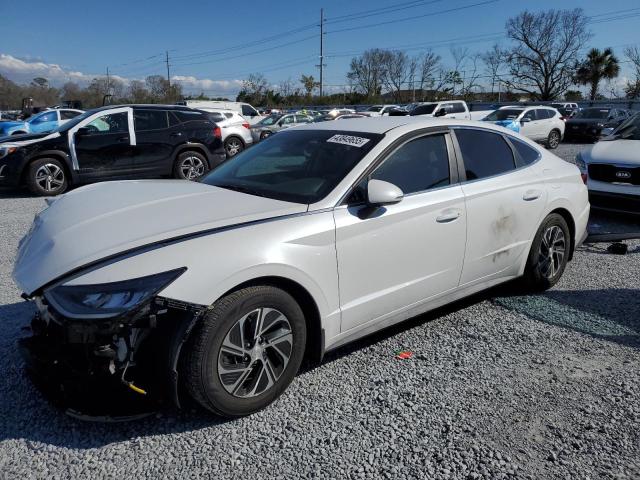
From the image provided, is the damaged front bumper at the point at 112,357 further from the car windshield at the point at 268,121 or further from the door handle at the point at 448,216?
the car windshield at the point at 268,121

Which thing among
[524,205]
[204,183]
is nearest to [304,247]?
[204,183]

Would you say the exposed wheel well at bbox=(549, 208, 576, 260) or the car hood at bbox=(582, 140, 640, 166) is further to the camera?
the car hood at bbox=(582, 140, 640, 166)

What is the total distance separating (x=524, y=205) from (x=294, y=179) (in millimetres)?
1923

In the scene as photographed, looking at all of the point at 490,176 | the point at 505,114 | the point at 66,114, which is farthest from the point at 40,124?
the point at 490,176

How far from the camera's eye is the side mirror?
2.99 meters

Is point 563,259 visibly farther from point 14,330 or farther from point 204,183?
point 14,330

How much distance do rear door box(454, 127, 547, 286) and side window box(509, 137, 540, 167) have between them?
1 cm

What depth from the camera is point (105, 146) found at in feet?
32.4

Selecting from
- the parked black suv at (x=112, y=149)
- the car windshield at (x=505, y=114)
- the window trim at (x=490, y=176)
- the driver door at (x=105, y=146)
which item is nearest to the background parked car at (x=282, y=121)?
the car windshield at (x=505, y=114)

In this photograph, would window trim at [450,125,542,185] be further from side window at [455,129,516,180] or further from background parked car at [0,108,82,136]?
background parked car at [0,108,82,136]

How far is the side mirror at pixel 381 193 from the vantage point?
2988 mm

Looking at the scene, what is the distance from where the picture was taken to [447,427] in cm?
266

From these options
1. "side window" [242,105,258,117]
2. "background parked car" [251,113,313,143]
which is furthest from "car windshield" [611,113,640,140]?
"side window" [242,105,258,117]

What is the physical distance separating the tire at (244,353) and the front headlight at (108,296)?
28 cm
